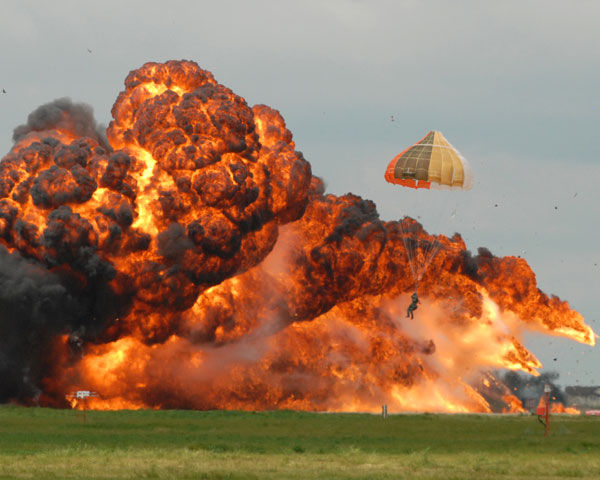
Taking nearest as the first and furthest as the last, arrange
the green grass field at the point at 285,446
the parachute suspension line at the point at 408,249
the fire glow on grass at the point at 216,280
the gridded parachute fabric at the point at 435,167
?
the green grass field at the point at 285,446 < the gridded parachute fabric at the point at 435,167 < the fire glow on grass at the point at 216,280 < the parachute suspension line at the point at 408,249

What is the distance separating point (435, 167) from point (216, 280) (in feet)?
76.3

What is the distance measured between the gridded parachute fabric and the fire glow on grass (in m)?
15.4

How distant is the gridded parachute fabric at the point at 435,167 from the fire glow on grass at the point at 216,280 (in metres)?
15.4

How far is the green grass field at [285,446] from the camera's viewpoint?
61.2 meters

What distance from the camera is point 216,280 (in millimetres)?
117312

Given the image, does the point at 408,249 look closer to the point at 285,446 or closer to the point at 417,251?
the point at 417,251

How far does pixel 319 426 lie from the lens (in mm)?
97688

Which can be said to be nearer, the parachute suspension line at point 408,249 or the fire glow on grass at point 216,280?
the fire glow on grass at point 216,280

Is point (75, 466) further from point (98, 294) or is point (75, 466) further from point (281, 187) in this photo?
point (281, 187)

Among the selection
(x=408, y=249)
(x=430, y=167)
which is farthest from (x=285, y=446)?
(x=408, y=249)

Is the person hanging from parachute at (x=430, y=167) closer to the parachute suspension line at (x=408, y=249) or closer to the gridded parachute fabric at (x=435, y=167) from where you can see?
the gridded parachute fabric at (x=435, y=167)

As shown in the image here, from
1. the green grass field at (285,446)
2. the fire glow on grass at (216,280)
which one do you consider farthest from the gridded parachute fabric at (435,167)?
the green grass field at (285,446)

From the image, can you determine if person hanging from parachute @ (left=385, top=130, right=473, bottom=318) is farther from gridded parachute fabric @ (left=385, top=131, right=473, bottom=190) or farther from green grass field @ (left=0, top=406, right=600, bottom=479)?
green grass field @ (left=0, top=406, right=600, bottom=479)

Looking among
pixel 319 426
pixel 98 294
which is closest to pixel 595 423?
pixel 319 426
